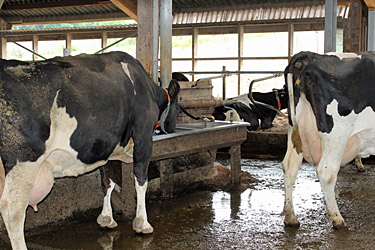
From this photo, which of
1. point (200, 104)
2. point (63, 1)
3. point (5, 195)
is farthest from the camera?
point (63, 1)

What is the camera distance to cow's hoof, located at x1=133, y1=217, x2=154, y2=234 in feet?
16.1

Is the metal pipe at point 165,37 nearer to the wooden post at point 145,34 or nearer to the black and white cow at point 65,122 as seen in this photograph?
the wooden post at point 145,34

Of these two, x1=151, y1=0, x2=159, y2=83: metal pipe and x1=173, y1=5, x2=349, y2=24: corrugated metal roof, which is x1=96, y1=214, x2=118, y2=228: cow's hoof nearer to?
x1=151, y1=0, x2=159, y2=83: metal pipe

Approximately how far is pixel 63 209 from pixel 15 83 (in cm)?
197

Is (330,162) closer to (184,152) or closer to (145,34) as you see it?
(184,152)

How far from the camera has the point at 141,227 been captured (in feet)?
16.2

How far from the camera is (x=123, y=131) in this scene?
473 centimetres

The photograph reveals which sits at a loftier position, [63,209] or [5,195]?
Result: [5,195]

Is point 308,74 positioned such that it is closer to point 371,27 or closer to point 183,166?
point 183,166

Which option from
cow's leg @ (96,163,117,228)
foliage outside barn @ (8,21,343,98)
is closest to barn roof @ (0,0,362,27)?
foliage outside barn @ (8,21,343,98)

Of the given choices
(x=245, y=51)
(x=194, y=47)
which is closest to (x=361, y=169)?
(x=194, y=47)

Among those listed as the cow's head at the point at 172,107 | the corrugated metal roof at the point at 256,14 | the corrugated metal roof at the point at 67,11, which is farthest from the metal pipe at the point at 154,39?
the corrugated metal roof at the point at 67,11

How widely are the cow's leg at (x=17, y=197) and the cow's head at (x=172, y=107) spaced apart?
8.22 ft

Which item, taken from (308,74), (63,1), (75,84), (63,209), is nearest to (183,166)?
(63,209)
